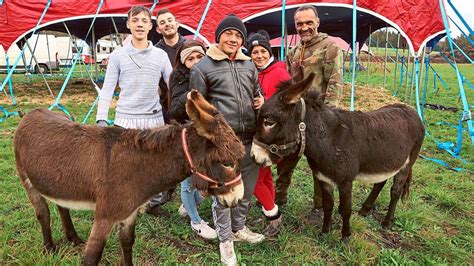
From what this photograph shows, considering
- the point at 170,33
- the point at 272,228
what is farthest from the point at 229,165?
the point at 170,33

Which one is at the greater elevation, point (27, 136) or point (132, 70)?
point (132, 70)

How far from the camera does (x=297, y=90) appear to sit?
2.71 meters

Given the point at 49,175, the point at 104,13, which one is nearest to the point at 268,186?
the point at 49,175

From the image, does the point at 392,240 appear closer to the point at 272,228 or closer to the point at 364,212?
the point at 364,212

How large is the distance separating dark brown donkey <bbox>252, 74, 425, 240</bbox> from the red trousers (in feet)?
1.63

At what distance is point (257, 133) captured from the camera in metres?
2.92

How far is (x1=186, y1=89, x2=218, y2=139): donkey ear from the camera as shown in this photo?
2.02 meters

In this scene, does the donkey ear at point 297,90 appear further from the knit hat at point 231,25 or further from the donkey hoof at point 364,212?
the donkey hoof at point 364,212

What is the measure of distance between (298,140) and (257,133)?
400 mm

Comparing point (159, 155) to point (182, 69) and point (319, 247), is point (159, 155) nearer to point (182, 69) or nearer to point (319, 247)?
point (182, 69)

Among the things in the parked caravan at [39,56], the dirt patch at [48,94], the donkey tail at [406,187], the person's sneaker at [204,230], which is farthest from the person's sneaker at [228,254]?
the parked caravan at [39,56]

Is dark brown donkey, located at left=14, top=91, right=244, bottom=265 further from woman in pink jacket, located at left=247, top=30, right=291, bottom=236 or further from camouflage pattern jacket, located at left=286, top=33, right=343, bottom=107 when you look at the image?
camouflage pattern jacket, located at left=286, top=33, right=343, bottom=107

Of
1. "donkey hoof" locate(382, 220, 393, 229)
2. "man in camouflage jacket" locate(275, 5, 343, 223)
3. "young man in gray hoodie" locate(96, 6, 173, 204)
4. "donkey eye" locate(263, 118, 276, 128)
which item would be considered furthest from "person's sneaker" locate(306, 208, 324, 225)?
"young man in gray hoodie" locate(96, 6, 173, 204)

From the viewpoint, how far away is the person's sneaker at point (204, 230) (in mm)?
3428
